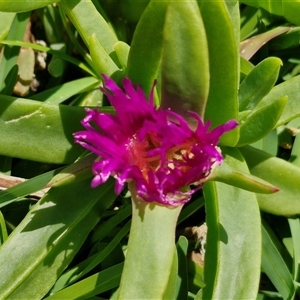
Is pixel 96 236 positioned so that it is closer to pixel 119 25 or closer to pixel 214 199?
pixel 214 199

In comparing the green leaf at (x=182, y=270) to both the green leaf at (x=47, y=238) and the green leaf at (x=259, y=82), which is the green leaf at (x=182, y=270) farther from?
the green leaf at (x=259, y=82)

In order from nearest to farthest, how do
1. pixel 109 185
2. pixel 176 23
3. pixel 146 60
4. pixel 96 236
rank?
pixel 176 23 → pixel 146 60 → pixel 109 185 → pixel 96 236

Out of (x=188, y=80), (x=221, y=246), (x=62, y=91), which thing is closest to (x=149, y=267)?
(x=221, y=246)

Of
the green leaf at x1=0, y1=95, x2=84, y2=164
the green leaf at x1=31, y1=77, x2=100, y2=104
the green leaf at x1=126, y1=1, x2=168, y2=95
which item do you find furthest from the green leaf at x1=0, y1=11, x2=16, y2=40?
the green leaf at x1=126, y1=1, x2=168, y2=95

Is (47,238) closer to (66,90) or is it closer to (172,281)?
(172,281)

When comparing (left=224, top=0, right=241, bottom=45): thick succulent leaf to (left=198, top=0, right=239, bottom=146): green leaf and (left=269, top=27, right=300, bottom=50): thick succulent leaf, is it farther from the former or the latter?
(left=269, top=27, right=300, bottom=50): thick succulent leaf

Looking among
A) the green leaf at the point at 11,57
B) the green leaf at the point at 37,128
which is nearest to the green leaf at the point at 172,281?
the green leaf at the point at 37,128

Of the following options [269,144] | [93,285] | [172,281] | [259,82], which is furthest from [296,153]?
[93,285]
